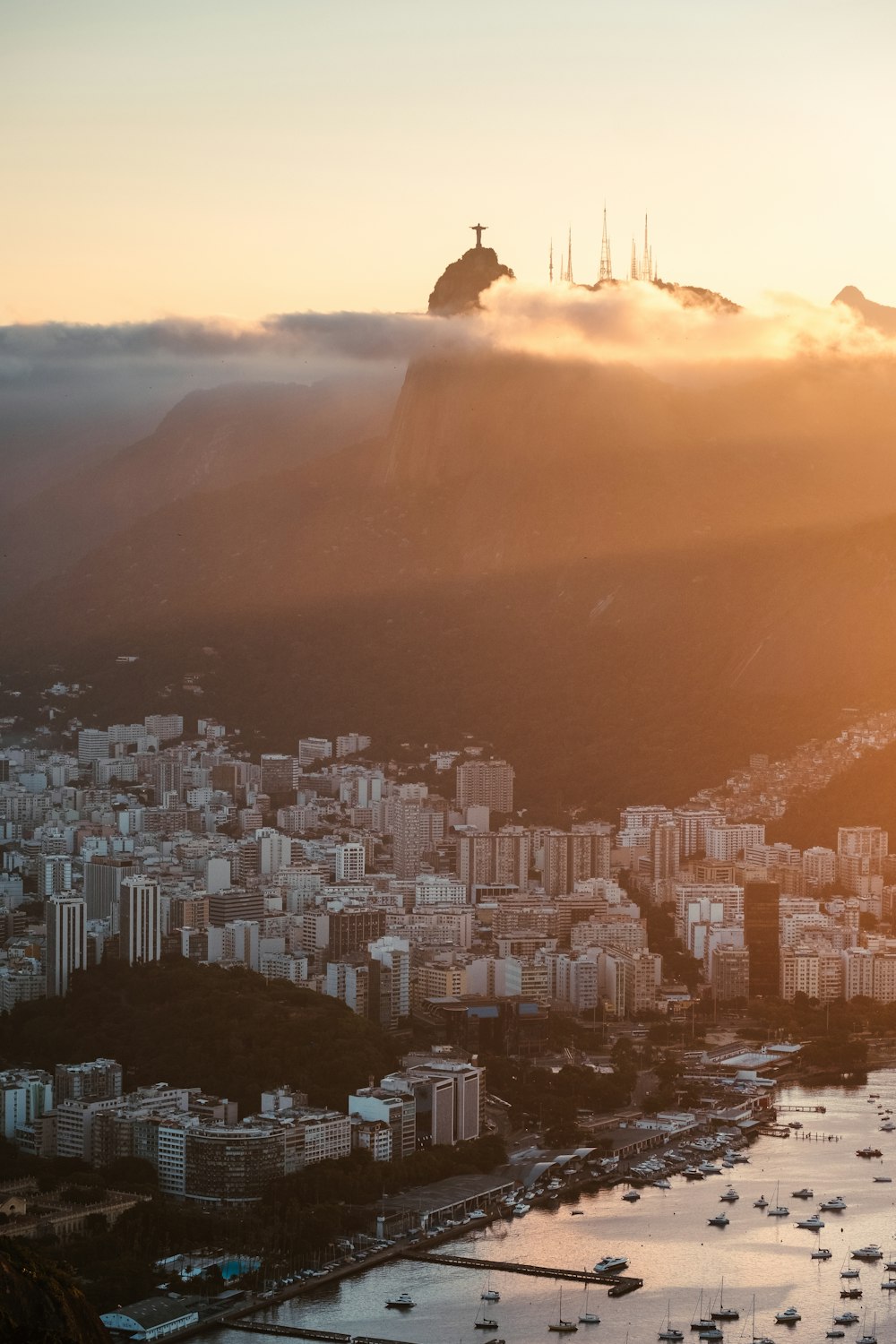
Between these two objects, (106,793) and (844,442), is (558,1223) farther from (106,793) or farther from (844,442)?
(844,442)

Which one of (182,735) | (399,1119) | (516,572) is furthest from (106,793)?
(399,1119)

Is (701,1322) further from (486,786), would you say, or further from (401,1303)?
(486,786)

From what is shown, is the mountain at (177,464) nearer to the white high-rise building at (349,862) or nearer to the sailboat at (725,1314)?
the white high-rise building at (349,862)

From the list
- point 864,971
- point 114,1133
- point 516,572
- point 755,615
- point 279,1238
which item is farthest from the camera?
point 516,572

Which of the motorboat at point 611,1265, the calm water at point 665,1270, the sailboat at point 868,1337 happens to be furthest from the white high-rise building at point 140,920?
the sailboat at point 868,1337

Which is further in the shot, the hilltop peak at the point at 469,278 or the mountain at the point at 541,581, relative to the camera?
the hilltop peak at the point at 469,278

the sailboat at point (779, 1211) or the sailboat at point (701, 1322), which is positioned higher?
the sailboat at point (779, 1211)

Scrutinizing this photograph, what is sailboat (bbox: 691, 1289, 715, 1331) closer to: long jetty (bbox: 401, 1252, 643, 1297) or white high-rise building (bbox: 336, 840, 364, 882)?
long jetty (bbox: 401, 1252, 643, 1297)

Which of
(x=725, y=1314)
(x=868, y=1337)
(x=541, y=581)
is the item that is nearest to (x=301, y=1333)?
(x=725, y=1314)
